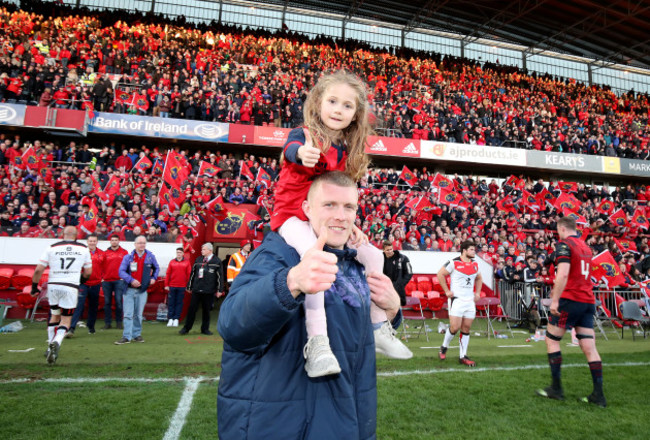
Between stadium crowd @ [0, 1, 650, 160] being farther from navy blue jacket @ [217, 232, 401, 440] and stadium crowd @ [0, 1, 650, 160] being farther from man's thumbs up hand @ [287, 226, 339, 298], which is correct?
man's thumbs up hand @ [287, 226, 339, 298]

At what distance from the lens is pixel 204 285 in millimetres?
9828

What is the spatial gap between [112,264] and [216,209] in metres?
5.05

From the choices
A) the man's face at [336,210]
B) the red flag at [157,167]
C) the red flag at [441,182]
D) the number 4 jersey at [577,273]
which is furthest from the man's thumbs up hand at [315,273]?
the red flag at [441,182]

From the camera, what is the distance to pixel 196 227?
44.2 feet

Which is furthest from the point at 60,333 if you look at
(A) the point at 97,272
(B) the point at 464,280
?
(B) the point at 464,280

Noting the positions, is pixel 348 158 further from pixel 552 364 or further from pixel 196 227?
pixel 196 227

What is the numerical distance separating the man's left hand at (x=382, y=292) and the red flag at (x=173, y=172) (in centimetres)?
1356

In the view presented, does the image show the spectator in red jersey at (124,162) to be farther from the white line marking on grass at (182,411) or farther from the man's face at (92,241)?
the white line marking on grass at (182,411)

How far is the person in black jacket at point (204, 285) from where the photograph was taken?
9.80 metres

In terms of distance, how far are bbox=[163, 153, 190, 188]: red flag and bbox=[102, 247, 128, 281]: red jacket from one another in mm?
4645

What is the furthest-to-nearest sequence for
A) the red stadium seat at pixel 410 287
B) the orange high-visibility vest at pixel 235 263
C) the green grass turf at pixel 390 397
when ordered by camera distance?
the red stadium seat at pixel 410 287
the orange high-visibility vest at pixel 235 263
the green grass turf at pixel 390 397

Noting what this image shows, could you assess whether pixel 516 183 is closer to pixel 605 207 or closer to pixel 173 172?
pixel 605 207

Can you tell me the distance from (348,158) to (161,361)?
578cm

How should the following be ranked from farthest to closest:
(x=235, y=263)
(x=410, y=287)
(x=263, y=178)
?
(x=263, y=178)
(x=410, y=287)
(x=235, y=263)
